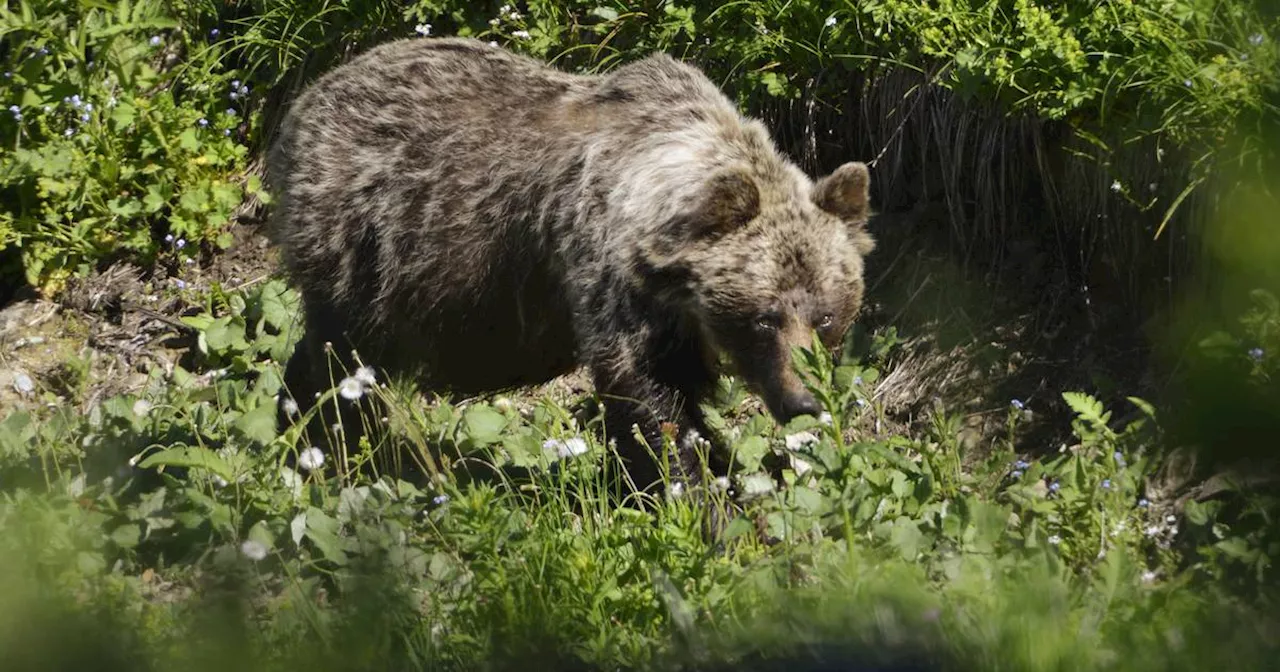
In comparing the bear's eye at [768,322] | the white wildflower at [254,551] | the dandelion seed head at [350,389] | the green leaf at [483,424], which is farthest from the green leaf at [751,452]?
the white wildflower at [254,551]

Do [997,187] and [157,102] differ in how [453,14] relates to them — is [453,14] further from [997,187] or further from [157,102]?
[997,187]

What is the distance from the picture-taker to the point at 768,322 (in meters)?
5.20

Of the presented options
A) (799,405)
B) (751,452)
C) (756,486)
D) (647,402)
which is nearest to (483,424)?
(647,402)

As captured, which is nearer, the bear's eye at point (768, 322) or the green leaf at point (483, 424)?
the bear's eye at point (768, 322)

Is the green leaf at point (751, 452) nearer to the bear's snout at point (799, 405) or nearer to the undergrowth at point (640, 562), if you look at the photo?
the undergrowth at point (640, 562)

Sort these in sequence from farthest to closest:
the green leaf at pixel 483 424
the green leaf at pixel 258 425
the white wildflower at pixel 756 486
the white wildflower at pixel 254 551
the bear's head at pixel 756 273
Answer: the green leaf at pixel 483 424 → the green leaf at pixel 258 425 → the bear's head at pixel 756 273 → the white wildflower at pixel 756 486 → the white wildflower at pixel 254 551

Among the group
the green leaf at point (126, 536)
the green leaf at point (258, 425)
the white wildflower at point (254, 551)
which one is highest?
the white wildflower at point (254, 551)

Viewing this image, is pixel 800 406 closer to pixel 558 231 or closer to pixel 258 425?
pixel 558 231

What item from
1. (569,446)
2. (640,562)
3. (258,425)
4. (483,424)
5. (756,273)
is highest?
(756,273)

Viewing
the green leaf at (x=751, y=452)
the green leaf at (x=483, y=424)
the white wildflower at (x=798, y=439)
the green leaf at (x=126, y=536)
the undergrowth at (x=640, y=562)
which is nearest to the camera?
the undergrowth at (x=640, y=562)

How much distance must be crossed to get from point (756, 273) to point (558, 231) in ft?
2.45

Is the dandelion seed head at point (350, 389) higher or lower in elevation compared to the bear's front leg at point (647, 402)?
higher

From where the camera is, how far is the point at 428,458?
4465 millimetres

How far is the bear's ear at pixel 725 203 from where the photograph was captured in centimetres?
509
